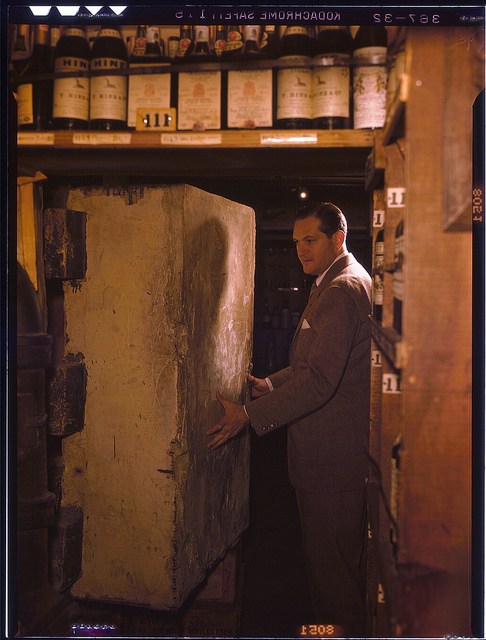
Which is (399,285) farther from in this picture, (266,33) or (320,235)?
(266,33)

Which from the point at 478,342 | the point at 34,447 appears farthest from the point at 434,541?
the point at 34,447

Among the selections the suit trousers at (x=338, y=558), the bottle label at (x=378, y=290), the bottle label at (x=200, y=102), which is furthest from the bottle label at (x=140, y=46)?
the suit trousers at (x=338, y=558)

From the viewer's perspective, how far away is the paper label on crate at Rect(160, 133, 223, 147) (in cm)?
140

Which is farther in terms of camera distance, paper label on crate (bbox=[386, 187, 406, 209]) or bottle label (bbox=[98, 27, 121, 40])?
bottle label (bbox=[98, 27, 121, 40])

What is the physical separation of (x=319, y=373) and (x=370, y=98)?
0.84 meters

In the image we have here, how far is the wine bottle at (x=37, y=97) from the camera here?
63.7 inches

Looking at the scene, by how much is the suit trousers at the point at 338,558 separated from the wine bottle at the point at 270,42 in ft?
5.19

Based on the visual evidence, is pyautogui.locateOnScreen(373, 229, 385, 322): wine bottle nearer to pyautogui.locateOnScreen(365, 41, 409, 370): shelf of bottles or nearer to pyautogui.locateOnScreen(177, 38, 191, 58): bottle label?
pyautogui.locateOnScreen(365, 41, 409, 370): shelf of bottles

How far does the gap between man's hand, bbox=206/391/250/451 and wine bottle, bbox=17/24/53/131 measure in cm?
111

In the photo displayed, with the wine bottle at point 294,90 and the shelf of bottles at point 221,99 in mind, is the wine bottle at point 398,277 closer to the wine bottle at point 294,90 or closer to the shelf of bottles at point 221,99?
the shelf of bottles at point 221,99

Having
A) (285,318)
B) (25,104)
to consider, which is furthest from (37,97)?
(285,318)

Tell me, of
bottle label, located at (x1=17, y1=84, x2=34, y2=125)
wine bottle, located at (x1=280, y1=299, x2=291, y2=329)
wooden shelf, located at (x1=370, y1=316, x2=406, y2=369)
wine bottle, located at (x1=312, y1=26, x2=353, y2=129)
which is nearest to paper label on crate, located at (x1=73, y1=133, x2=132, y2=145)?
bottle label, located at (x1=17, y1=84, x2=34, y2=125)

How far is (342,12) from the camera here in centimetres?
120

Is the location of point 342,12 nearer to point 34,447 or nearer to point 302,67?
point 302,67
